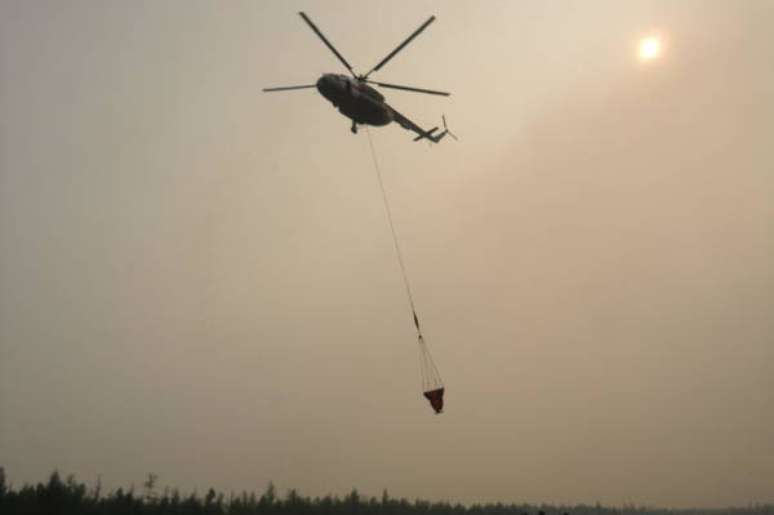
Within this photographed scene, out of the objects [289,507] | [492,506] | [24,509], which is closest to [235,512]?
[289,507]

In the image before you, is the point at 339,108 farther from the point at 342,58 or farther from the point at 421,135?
the point at 421,135

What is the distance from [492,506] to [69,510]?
124 m

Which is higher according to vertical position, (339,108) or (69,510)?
(339,108)

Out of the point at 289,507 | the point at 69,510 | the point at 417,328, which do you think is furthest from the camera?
the point at 289,507

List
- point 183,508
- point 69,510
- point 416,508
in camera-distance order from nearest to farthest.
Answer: point 69,510, point 183,508, point 416,508

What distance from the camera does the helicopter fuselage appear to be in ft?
64.2

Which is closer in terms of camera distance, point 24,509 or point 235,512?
point 24,509

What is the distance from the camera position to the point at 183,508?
6856 centimetres

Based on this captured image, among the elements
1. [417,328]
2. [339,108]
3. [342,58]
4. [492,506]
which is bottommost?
[492,506]

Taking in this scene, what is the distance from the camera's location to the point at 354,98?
782 inches

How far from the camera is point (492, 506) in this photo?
15588cm

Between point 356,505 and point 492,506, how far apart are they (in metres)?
62.9

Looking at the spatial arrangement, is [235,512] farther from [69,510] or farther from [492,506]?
[492,506]

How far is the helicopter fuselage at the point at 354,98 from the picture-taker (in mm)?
19578
